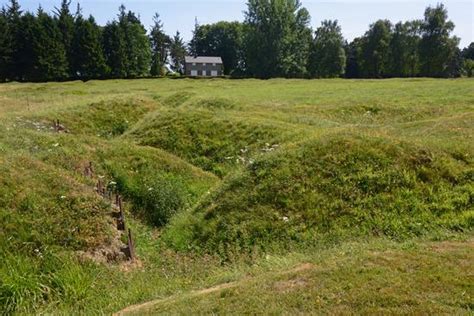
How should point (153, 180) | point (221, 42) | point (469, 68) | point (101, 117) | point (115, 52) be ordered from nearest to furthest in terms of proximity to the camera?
point (153, 180) < point (101, 117) < point (115, 52) < point (469, 68) < point (221, 42)

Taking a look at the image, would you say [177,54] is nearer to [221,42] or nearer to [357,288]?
[221,42]

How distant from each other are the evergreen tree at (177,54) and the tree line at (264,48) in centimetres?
817

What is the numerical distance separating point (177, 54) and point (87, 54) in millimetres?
34472

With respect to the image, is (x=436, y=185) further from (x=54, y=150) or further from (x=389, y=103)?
(x=389, y=103)

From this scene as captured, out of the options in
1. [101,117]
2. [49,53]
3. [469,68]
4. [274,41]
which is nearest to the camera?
[101,117]

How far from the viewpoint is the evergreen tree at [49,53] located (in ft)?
201

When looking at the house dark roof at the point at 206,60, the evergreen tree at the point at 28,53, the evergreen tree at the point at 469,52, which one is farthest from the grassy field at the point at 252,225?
the evergreen tree at the point at 469,52

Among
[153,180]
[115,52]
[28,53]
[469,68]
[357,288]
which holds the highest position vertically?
[115,52]

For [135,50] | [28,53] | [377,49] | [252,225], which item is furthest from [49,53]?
[252,225]

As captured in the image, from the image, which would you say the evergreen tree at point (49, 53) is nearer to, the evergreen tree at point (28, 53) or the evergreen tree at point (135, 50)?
the evergreen tree at point (28, 53)

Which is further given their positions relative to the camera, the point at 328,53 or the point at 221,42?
the point at 221,42

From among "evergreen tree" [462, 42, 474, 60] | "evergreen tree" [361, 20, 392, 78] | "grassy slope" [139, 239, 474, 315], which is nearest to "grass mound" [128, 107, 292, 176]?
"grassy slope" [139, 239, 474, 315]

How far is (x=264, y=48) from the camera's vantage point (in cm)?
7412

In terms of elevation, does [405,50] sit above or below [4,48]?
above
